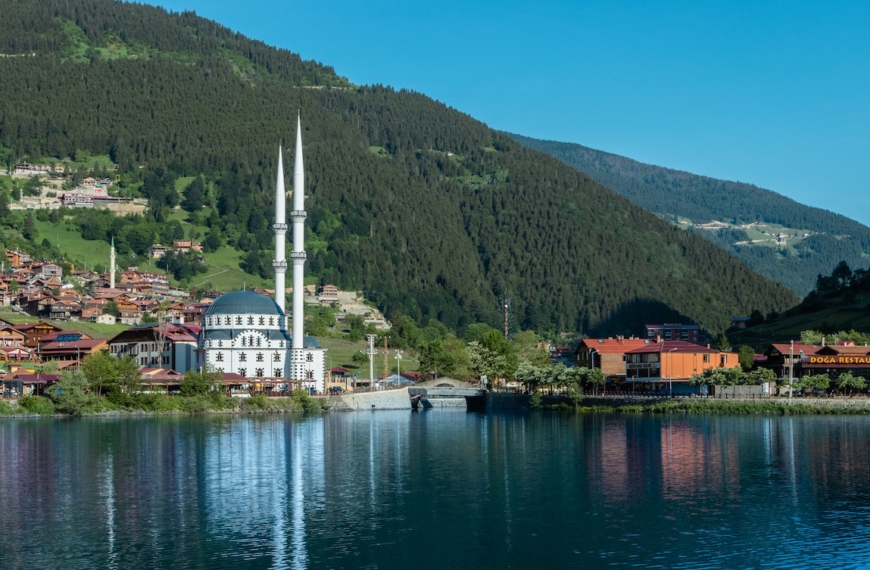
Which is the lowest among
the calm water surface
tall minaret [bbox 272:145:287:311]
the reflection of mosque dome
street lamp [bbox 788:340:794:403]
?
the calm water surface

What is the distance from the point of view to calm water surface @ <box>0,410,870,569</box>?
46062 millimetres

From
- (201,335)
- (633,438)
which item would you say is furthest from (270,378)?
(633,438)

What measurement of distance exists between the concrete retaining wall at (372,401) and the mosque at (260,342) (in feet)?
24.5

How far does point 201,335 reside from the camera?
140 meters

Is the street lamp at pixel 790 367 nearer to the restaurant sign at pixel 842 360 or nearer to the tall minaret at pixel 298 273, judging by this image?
the restaurant sign at pixel 842 360

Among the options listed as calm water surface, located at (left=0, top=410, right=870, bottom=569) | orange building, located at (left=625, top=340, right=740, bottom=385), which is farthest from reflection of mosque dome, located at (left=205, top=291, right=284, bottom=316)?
calm water surface, located at (left=0, top=410, right=870, bottom=569)

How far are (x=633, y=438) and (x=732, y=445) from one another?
829 cm

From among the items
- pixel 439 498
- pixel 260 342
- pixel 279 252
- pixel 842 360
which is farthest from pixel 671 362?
pixel 439 498

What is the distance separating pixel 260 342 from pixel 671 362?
44996 mm

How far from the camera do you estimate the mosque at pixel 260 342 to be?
136988 millimetres

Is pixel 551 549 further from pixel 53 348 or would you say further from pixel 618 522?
pixel 53 348

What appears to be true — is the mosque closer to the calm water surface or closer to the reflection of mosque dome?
the reflection of mosque dome

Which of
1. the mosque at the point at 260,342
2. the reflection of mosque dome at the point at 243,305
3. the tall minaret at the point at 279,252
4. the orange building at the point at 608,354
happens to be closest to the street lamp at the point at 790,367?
the orange building at the point at 608,354

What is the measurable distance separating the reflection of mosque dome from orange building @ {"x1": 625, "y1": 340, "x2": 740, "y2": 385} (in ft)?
133
